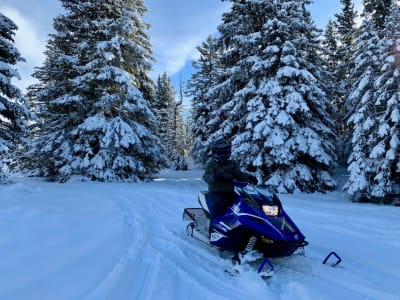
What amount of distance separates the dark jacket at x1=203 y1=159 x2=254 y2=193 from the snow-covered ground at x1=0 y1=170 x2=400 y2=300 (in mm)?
1020

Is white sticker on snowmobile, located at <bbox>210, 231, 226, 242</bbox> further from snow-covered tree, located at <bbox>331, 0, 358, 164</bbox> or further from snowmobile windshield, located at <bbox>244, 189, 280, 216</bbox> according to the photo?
snow-covered tree, located at <bbox>331, 0, 358, 164</bbox>

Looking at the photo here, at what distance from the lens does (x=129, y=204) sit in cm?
789

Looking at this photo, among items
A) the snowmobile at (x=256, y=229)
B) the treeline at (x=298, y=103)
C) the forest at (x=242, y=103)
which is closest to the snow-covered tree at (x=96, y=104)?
the forest at (x=242, y=103)

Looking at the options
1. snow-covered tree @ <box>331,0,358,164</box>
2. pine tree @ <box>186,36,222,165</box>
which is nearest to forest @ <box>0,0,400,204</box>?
snow-covered tree @ <box>331,0,358,164</box>

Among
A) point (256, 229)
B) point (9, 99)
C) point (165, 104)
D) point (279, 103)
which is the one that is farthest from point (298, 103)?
point (165, 104)

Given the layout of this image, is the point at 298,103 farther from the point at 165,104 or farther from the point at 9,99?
the point at 165,104

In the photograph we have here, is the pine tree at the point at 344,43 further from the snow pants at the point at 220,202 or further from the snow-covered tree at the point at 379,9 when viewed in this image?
the snow pants at the point at 220,202

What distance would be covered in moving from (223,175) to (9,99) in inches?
454

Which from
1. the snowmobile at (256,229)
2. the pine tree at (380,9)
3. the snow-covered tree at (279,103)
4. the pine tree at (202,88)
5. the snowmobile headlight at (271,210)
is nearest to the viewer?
the snowmobile at (256,229)

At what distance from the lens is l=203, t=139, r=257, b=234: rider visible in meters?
4.40

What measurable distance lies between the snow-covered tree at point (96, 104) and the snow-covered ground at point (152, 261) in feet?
27.4

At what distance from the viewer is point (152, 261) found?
151 inches

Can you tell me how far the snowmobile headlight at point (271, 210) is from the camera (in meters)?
3.91

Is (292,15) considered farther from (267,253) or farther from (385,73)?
(267,253)
